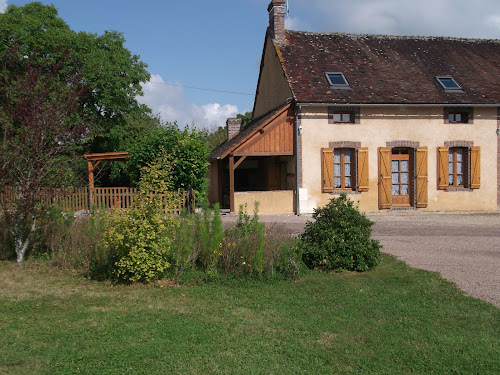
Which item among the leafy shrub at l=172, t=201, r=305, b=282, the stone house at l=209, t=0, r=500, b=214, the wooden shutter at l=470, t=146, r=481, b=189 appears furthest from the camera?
the wooden shutter at l=470, t=146, r=481, b=189

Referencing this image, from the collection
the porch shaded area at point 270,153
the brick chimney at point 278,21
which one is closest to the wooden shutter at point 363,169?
the porch shaded area at point 270,153

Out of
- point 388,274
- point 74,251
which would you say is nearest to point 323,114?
point 388,274

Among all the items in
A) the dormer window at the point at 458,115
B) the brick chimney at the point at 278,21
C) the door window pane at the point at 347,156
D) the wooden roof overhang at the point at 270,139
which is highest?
the brick chimney at the point at 278,21

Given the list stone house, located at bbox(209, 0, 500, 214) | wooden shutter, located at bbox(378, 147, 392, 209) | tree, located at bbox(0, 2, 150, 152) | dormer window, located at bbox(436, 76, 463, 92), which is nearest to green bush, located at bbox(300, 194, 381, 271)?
stone house, located at bbox(209, 0, 500, 214)

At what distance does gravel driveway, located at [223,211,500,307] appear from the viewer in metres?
7.35

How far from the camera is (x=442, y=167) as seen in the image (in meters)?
18.2

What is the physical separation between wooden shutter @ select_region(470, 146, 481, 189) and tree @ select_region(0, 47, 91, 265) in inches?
595

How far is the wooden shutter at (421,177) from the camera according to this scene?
58.9ft

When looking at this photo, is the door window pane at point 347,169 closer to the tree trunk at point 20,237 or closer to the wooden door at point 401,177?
the wooden door at point 401,177

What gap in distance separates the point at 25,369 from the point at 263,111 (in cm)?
1920

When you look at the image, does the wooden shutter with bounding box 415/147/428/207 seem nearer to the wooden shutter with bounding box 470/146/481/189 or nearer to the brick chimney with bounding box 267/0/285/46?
the wooden shutter with bounding box 470/146/481/189

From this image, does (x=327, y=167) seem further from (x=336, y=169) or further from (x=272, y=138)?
(x=272, y=138)

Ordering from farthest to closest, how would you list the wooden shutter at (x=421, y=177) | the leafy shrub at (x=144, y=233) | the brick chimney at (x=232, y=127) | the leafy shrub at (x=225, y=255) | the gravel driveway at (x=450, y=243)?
the brick chimney at (x=232, y=127), the wooden shutter at (x=421, y=177), the gravel driveway at (x=450, y=243), the leafy shrub at (x=225, y=255), the leafy shrub at (x=144, y=233)

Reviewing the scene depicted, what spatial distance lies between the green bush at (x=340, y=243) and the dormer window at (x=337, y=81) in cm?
1074
